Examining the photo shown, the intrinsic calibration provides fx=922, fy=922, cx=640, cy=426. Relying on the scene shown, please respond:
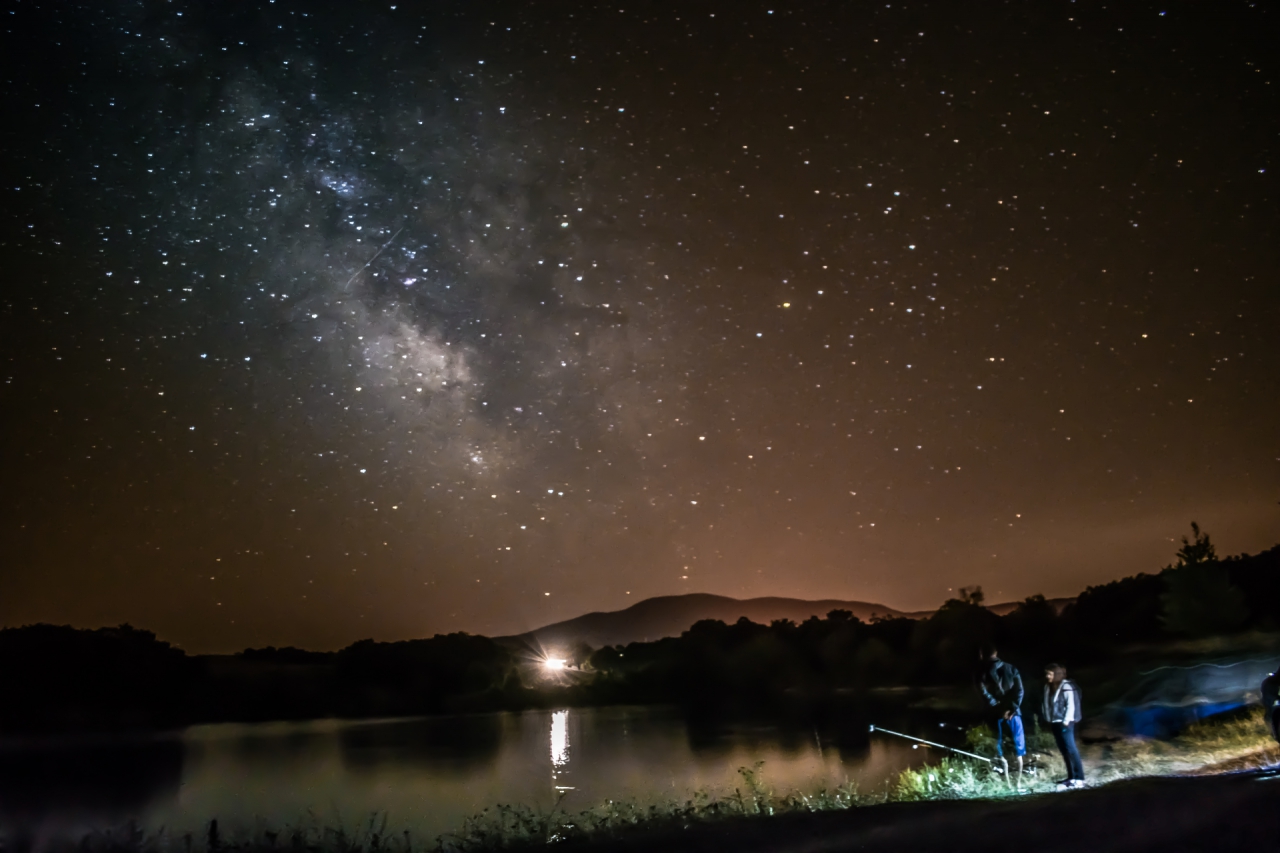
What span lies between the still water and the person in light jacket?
8824 millimetres

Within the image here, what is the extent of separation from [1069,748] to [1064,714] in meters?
0.41

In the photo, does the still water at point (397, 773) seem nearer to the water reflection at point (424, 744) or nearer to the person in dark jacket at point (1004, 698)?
the water reflection at point (424, 744)

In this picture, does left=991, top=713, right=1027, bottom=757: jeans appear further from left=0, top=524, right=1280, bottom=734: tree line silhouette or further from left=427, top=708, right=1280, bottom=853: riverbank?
left=0, top=524, right=1280, bottom=734: tree line silhouette

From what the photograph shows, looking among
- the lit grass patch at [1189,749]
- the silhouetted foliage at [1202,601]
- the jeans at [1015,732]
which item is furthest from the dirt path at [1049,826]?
the silhouetted foliage at [1202,601]

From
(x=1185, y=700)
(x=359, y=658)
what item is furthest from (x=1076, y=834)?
(x=359, y=658)

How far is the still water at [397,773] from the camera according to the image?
74.9ft

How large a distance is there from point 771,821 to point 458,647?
95168mm

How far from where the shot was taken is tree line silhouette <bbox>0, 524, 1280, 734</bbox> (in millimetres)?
72750

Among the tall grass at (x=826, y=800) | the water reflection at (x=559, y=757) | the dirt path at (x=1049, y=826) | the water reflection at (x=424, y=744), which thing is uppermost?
the dirt path at (x=1049, y=826)

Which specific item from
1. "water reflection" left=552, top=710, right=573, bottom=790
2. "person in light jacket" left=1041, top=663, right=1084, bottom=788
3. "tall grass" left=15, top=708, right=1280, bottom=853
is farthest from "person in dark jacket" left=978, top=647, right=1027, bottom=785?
"water reflection" left=552, top=710, right=573, bottom=790

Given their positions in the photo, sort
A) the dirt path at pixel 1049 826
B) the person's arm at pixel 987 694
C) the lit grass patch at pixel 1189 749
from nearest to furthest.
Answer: the dirt path at pixel 1049 826
the person's arm at pixel 987 694
the lit grass patch at pixel 1189 749

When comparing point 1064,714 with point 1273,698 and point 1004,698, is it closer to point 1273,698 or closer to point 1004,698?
point 1004,698

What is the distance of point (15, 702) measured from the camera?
7562 cm

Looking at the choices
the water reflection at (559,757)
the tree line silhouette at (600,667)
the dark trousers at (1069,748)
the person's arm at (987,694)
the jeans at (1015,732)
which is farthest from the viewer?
the tree line silhouette at (600,667)
